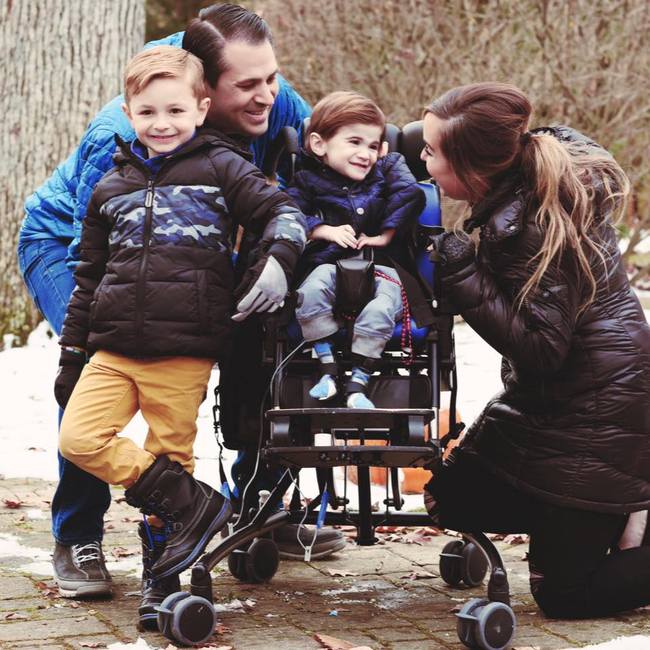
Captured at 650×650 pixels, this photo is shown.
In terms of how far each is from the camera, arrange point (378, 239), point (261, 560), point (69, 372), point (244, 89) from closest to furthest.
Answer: point (378, 239) → point (69, 372) → point (244, 89) → point (261, 560)

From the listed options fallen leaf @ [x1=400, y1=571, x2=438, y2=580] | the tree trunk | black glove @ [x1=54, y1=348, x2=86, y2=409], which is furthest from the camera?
the tree trunk

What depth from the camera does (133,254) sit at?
3855 mm

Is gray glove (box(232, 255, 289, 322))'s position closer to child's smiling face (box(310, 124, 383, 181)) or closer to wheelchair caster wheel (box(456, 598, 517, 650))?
child's smiling face (box(310, 124, 383, 181))

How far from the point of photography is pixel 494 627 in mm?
3703

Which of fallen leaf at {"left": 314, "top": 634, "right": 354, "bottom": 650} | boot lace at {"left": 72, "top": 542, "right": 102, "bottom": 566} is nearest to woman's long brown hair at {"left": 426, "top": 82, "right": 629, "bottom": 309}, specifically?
fallen leaf at {"left": 314, "top": 634, "right": 354, "bottom": 650}

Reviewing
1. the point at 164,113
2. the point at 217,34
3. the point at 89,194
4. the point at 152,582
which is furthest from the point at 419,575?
the point at 217,34

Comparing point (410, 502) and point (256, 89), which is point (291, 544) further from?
point (256, 89)

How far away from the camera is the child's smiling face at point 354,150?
4066 millimetres

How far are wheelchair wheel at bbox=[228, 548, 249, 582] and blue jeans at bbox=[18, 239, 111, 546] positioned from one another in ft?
1.53

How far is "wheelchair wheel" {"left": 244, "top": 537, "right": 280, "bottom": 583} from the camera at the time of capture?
457 centimetres

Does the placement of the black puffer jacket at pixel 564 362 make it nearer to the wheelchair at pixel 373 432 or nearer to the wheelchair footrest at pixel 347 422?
the wheelchair at pixel 373 432

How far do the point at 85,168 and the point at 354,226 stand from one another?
38.1 inches

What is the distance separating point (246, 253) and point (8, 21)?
543 cm

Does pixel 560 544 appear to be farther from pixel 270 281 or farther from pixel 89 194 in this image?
pixel 89 194
